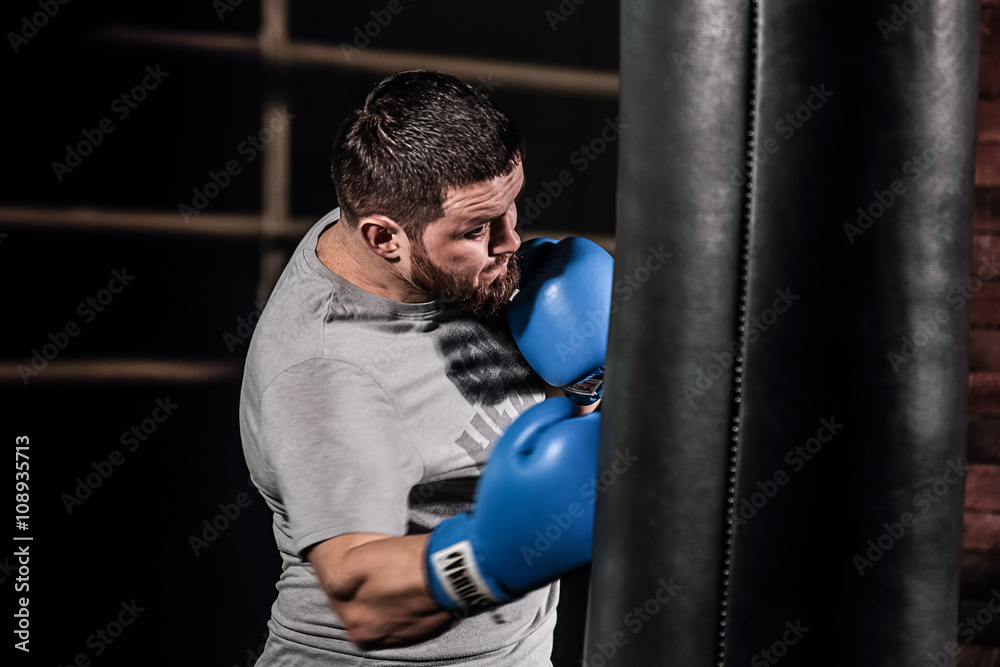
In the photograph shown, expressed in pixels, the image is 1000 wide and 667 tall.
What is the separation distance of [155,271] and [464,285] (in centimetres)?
81

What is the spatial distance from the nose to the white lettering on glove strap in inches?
16.5

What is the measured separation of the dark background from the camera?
139 cm

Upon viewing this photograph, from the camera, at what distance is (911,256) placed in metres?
0.43

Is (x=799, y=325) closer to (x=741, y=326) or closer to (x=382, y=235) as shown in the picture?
(x=741, y=326)

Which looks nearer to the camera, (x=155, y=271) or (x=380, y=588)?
(x=380, y=588)

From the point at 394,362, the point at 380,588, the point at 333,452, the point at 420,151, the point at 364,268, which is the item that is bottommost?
the point at 380,588

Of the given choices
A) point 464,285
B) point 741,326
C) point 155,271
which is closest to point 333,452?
point 464,285

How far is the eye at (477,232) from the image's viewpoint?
93 cm

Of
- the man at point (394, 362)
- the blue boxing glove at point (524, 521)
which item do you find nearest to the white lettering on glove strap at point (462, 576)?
the blue boxing glove at point (524, 521)

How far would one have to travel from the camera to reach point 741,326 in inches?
17.2

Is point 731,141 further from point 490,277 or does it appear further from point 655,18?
point 490,277

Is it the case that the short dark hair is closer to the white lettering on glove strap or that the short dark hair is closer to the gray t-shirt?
the gray t-shirt

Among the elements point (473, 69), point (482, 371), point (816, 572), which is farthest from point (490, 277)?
point (473, 69)

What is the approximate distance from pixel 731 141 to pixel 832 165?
0.06m
